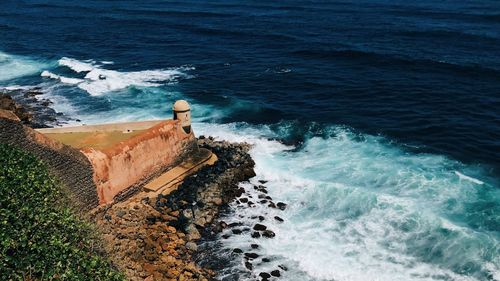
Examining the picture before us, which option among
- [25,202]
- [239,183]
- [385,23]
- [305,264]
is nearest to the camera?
[25,202]

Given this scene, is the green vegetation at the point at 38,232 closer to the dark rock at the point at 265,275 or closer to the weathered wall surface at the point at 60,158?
the weathered wall surface at the point at 60,158

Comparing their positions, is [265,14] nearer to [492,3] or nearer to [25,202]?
[492,3]

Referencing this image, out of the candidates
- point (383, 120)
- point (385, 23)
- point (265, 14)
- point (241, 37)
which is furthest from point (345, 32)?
point (383, 120)

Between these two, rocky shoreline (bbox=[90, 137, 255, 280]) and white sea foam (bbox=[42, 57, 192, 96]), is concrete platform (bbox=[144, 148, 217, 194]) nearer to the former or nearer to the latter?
rocky shoreline (bbox=[90, 137, 255, 280])

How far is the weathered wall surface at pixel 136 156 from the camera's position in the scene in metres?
23.6

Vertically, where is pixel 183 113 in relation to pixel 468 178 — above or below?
above

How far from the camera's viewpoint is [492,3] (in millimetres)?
78750

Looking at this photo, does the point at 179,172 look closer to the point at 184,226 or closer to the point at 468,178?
the point at 184,226

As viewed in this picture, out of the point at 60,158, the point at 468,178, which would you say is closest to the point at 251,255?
the point at 60,158

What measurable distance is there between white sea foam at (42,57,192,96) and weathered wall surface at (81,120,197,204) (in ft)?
69.8

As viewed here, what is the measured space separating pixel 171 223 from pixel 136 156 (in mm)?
4281

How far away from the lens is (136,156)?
82.6ft

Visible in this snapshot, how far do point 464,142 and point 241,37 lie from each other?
38312 millimetres

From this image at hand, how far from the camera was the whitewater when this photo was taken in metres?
21.8
